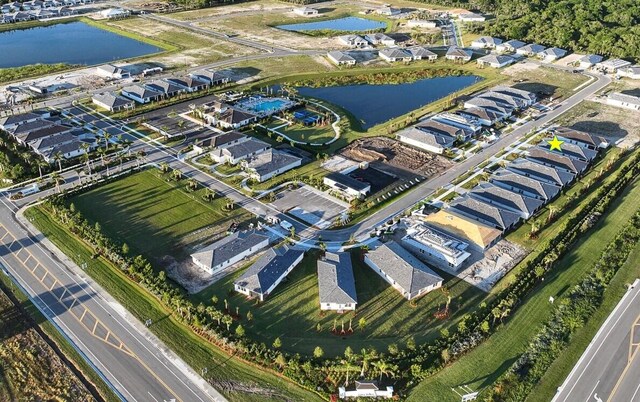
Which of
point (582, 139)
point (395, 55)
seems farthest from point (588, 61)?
point (582, 139)

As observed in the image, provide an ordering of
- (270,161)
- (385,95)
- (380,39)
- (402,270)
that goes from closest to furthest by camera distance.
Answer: (402,270)
(270,161)
(385,95)
(380,39)

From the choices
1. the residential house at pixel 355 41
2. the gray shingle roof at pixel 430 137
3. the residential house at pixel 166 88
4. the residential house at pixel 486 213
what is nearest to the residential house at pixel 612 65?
the residential house at pixel 355 41

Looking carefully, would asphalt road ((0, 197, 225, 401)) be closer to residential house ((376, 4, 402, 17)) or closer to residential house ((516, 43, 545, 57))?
residential house ((516, 43, 545, 57))

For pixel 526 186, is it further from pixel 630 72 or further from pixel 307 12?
pixel 307 12

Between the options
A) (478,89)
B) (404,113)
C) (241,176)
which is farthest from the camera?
(478,89)

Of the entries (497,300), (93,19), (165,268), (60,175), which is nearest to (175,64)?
(60,175)

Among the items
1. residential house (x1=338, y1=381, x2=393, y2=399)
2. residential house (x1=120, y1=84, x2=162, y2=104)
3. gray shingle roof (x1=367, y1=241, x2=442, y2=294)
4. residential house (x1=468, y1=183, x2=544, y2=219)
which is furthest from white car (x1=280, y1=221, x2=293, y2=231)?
residential house (x1=120, y1=84, x2=162, y2=104)

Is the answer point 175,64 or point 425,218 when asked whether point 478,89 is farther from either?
point 175,64
